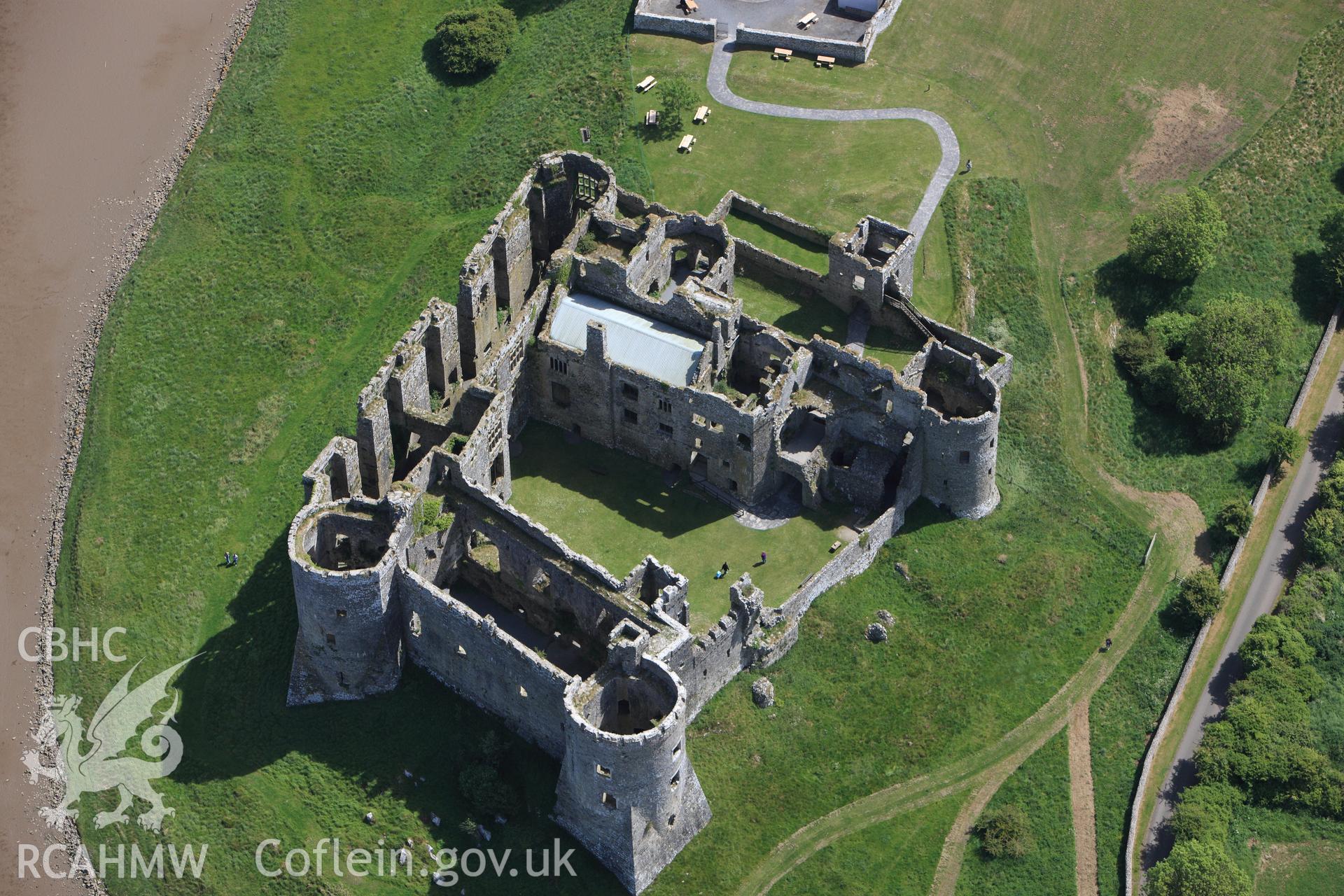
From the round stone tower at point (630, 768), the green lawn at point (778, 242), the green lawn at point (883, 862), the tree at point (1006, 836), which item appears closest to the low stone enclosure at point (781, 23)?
the green lawn at point (778, 242)

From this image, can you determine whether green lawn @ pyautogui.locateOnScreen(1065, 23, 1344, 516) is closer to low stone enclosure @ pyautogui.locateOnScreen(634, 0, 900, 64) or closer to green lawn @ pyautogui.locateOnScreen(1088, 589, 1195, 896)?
green lawn @ pyautogui.locateOnScreen(1088, 589, 1195, 896)

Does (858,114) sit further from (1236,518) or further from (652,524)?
(1236,518)

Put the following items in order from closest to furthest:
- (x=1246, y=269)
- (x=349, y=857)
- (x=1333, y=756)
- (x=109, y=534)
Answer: (x=349, y=857)
(x=1333, y=756)
(x=109, y=534)
(x=1246, y=269)

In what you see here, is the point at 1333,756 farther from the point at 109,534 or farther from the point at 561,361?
the point at 109,534

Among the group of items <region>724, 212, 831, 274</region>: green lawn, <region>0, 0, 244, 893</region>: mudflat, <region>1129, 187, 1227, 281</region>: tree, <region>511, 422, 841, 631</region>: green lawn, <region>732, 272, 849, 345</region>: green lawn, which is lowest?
<region>0, 0, 244, 893</region>: mudflat

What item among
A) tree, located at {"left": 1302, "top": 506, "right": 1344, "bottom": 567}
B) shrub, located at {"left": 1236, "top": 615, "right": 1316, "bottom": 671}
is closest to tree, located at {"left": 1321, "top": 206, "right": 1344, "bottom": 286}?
tree, located at {"left": 1302, "top": 506, "right": 1344, "bottom": 567}

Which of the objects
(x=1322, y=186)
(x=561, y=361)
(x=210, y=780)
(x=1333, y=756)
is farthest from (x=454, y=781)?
(x=1322, y=186)
